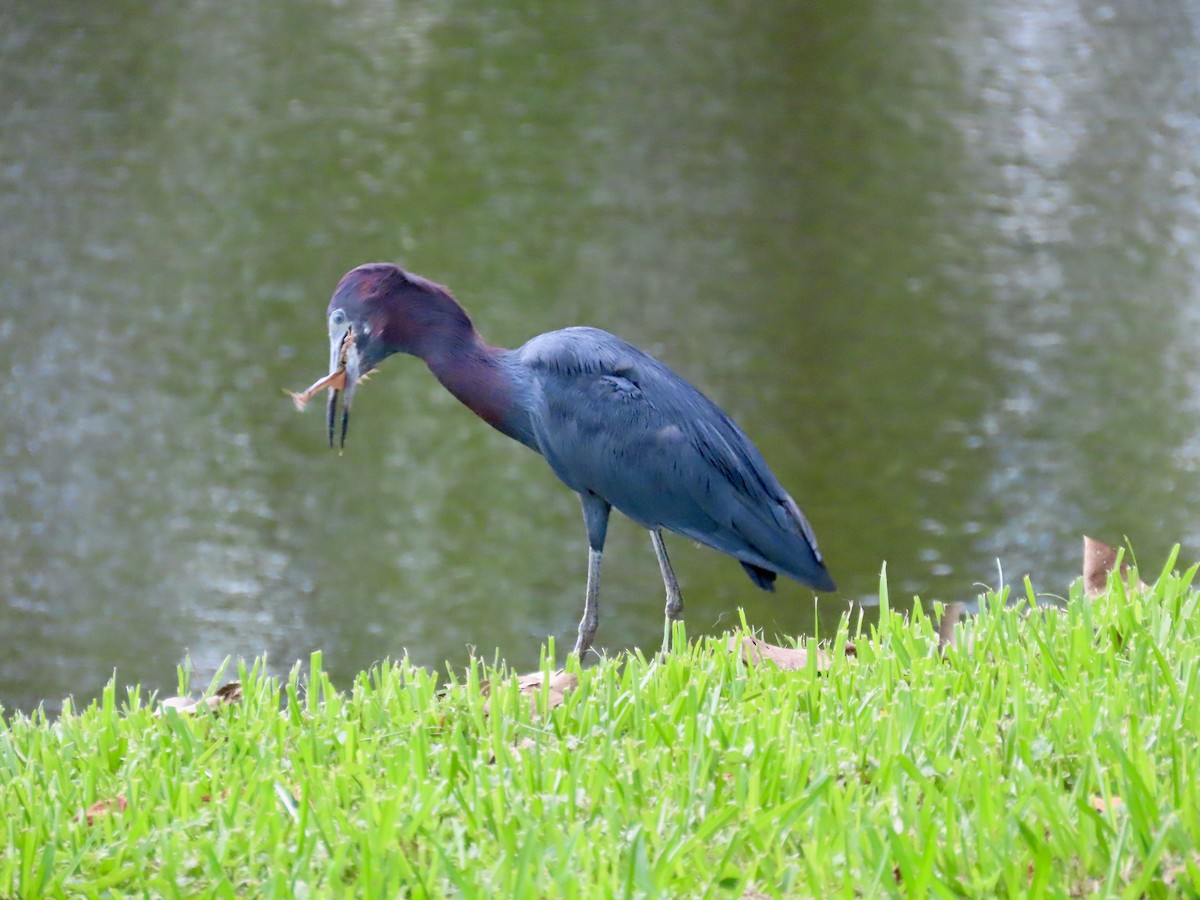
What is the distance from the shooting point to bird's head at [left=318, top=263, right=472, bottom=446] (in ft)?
15.2

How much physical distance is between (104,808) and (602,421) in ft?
6.35

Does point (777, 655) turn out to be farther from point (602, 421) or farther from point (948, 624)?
point (602, 421)

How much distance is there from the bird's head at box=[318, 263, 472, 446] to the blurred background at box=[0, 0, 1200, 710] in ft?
12.9

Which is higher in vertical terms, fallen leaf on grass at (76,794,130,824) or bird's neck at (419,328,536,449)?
bird's neck at (419,328,536,449)

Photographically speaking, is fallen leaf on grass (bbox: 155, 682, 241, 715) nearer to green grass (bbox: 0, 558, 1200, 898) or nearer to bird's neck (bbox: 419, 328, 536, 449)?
green grass (bbox: 0, 558, 1200, 898)

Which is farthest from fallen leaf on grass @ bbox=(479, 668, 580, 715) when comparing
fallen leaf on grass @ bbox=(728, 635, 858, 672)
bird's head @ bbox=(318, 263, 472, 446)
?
bird's head @ bbox=(318, 263, 472, 446)

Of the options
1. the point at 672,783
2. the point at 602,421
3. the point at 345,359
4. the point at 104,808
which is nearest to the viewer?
the point at 672,783

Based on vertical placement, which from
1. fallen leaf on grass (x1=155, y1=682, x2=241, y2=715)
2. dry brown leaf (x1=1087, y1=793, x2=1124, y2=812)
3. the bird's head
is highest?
the bird's head

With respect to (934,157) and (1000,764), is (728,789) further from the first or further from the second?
(934,157)

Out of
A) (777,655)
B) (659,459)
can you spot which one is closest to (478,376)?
(659,459)

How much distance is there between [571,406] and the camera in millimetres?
4562

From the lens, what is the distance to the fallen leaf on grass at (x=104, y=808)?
2.91m

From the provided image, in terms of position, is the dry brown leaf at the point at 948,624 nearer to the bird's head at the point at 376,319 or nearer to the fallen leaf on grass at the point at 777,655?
the fallen leaf on grass at the point at 777,655

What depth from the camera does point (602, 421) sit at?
4.54 m
